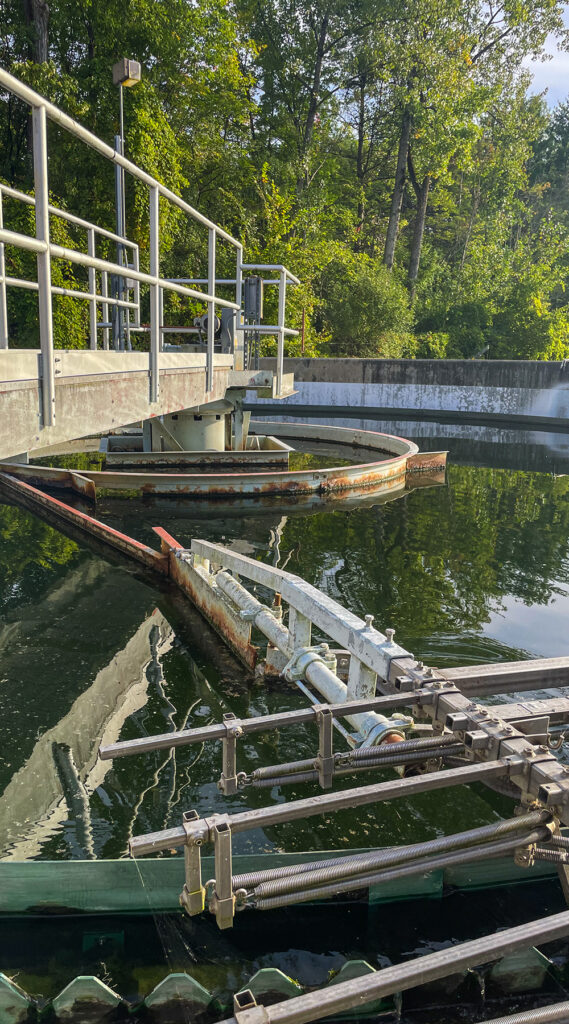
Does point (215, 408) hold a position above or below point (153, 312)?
below

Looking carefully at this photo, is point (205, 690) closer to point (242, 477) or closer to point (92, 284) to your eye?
point (92, 284)

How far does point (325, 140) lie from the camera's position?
99.8ft

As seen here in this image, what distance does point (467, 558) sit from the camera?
8047 millimetres

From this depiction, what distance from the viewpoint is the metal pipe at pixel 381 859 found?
2.12 metres

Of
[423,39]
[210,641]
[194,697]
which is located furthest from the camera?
[423,39]

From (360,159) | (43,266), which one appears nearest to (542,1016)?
(43,266)

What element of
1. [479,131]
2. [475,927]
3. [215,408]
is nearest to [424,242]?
[479,131]

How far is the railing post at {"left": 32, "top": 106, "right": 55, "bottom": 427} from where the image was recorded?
3.06 meters

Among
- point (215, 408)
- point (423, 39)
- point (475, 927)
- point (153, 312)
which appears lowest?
point (475, 927)

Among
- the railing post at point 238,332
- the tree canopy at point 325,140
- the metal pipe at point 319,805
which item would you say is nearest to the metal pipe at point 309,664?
the metal pipe at point 319,805

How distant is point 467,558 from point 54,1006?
6.40 metres

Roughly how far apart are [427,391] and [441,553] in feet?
49.3

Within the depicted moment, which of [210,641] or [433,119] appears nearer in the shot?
[210,641]

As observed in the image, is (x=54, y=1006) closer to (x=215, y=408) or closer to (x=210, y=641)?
(x=210, y=641)
